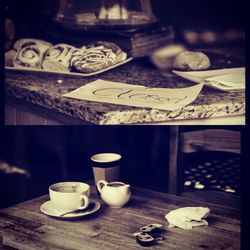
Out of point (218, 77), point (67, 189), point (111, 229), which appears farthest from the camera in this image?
point (218, 77)

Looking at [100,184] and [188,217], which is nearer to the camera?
[188,217]

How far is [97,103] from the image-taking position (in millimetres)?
1253

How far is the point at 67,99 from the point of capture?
50.9 inches

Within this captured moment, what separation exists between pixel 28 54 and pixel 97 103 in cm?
29

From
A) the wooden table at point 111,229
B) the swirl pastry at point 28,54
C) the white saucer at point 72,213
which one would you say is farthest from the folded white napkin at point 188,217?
the swirl pastry at point 28,54

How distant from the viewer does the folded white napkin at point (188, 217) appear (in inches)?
43.4

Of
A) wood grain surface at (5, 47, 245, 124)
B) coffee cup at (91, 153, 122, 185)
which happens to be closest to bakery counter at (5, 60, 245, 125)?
wood grain surface at (5, 47, 245, 124)

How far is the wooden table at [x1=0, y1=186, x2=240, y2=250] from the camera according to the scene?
1024 millimetres

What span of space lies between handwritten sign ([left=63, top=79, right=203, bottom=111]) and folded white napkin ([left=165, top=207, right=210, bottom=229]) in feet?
0.76

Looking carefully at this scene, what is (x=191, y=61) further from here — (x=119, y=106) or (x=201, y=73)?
(x=119, y=106)

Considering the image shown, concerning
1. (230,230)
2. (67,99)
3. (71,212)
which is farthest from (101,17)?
(230,230)

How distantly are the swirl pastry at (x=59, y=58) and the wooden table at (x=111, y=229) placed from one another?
1.20ft

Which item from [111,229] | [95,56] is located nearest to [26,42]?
[95,56]

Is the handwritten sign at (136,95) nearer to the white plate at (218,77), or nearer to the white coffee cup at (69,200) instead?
the white plate at (218,77)
